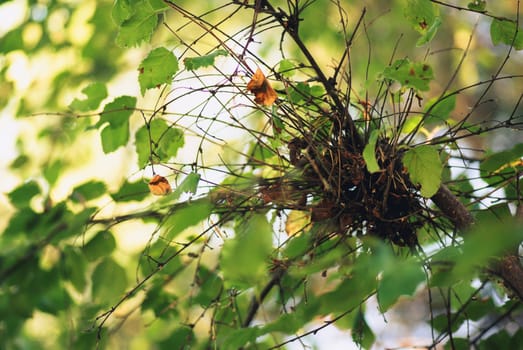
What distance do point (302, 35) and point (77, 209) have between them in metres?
0.76

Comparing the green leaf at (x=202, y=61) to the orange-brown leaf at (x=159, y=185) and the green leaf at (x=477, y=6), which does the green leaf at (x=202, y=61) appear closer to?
the orange-brown leaf at (x=159, y=185)

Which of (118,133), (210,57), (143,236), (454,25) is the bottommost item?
(210,57)

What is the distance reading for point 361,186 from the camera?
0.75 meters

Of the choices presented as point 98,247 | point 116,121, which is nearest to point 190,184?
point 116,121

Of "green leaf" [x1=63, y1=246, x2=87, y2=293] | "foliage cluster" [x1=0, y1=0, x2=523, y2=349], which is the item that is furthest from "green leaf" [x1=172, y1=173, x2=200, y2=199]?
"green leaf" [x1=63, y1=246, x2=87, y2=293]

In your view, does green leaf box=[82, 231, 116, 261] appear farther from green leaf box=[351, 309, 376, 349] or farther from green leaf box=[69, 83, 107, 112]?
green leaf box=[351, 309, 376, 349]

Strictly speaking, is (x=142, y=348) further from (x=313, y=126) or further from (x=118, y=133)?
(x=313, y=126)

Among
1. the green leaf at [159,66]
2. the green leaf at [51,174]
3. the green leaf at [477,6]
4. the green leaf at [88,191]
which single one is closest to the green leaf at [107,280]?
the green leaf at [88,191]

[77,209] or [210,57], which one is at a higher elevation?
[77,209]

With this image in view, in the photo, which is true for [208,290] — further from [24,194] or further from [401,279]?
[401,279]

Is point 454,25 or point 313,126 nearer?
point 313,126

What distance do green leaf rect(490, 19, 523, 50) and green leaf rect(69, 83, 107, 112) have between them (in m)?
0.57

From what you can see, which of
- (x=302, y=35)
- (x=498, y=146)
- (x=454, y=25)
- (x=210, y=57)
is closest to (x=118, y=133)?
(x=210, y=57)

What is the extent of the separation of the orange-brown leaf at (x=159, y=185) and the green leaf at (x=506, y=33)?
1.42ft
